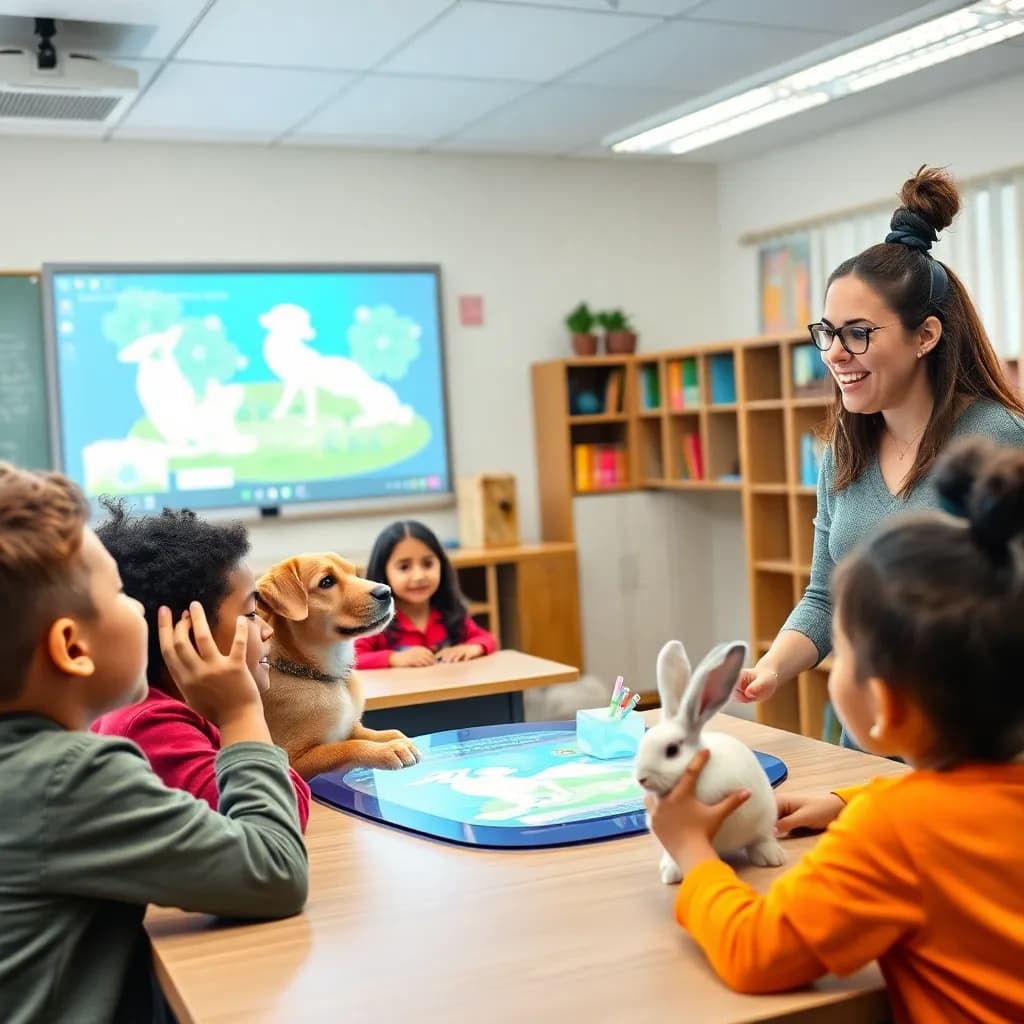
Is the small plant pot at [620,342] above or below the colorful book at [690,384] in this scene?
above

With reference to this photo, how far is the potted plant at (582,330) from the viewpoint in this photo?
19.1ft

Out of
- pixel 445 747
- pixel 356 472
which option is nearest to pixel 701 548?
pixel 356 472

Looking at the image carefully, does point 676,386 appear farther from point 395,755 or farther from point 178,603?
point 178,603

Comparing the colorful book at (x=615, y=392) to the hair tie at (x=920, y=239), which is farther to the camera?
the colorful book at (x=615, y=392)

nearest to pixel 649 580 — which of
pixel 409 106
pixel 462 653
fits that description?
pixel 409 106

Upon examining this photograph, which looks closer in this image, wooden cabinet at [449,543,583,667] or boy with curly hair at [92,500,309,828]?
boy with curly hair at [92,500,309,828]

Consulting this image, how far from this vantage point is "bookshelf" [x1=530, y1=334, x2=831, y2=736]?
5.04 m

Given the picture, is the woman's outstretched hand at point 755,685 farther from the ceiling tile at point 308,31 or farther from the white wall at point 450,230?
the white wall at point 450,230

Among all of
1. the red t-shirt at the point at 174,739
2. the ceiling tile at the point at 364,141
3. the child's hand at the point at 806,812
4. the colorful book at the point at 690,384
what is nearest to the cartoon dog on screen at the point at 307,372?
the ceiling tile at the point at 364,141

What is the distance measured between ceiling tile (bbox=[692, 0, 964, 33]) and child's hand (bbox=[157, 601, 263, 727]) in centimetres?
302

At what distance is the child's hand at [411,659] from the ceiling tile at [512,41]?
1880 millimetres

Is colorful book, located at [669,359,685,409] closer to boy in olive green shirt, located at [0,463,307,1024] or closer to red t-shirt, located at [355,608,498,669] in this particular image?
red t-shirt, located at [355,608,498,669]

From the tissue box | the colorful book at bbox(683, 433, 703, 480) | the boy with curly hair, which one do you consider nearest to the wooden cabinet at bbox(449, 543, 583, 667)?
the colorful book at bbox(683, 433, 703, 480)

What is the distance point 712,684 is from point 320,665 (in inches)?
35.3
